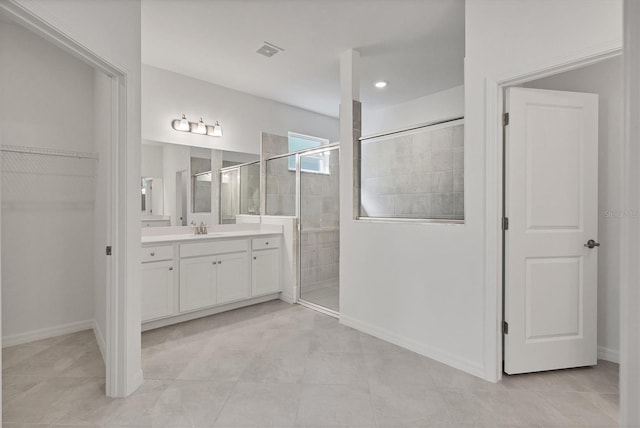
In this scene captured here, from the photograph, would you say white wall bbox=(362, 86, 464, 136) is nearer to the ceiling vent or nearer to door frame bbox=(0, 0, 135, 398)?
the ceiling vent

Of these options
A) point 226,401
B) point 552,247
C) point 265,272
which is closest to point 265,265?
point 265,272

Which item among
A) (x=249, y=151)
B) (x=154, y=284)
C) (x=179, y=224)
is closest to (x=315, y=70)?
(x=249, y=151)

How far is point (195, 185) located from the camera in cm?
381

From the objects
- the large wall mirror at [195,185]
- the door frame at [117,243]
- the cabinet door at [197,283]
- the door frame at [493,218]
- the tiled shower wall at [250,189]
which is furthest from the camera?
the tiled shower wall at [250,189]

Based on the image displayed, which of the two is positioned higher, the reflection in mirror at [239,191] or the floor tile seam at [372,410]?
the reflection in mirror at [239,191]

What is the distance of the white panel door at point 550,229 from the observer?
215cm

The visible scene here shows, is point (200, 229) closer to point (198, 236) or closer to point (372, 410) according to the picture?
point (198, 236)

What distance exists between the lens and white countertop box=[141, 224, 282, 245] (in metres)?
3.12

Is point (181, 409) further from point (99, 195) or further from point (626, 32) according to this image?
point (626, 32)

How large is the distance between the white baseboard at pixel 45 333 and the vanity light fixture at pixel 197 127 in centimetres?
223

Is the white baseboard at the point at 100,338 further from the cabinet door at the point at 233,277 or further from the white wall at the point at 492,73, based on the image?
the white wall at the point at 492,73

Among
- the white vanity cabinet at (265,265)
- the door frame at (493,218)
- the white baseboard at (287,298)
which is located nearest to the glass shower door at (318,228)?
the white baseboard at (287,298)

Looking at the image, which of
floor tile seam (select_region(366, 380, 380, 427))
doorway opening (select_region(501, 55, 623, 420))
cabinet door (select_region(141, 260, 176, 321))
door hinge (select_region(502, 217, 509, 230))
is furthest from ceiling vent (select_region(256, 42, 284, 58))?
floor tile seam (select_region(366, 380, 380, 427))

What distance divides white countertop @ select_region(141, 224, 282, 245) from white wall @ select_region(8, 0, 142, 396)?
948 mm
